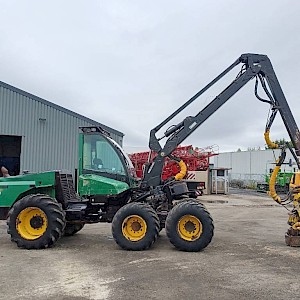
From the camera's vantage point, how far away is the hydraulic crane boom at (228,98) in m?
10.6

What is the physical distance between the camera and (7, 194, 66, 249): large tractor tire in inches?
378

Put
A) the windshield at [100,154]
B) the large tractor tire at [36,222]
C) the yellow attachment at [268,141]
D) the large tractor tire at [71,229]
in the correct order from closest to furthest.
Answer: the large tractor tire at [36,222] < the windshield at [100,154] < the yellow attachment at [268,141] < the large tractor tire at [71,229]

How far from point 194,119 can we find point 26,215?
→ 4.60 meters

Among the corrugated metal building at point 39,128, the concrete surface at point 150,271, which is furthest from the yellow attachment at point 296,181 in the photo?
the corrugated metal building at point 39,128

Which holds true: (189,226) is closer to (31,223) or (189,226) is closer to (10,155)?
(31,223)

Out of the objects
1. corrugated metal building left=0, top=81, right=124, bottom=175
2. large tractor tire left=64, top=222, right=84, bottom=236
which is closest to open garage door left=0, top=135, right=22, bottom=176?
corrugated metal building left=0, top=81, right=124, bottom=175

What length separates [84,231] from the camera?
500 inches

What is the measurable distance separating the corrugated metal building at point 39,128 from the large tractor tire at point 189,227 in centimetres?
1253

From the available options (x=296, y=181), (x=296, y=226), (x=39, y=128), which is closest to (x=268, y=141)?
(x=296, y=181)

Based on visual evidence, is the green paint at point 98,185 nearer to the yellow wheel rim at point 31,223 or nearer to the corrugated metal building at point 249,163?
the yellow wheel rim at point 31,223

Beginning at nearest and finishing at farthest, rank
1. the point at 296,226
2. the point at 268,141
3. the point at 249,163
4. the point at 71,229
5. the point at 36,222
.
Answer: the point at 36,222 → the point at 296,226 → the point at 268,141 → the point at 71,229 → the point at 249,163

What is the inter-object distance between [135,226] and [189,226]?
3.91 feet

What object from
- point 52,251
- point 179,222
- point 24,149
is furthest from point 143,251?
point 24,149

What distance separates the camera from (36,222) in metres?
9.77
